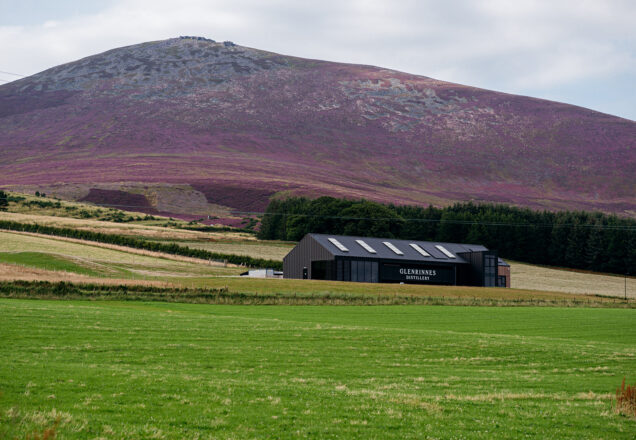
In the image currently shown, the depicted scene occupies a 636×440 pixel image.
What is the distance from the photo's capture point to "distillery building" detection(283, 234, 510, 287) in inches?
3132

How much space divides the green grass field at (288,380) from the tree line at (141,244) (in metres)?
63.4

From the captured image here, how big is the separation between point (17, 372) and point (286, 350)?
34.3 ft

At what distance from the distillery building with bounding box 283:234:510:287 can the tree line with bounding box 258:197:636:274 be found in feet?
108

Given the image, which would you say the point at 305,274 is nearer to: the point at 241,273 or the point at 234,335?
the point at 241,273

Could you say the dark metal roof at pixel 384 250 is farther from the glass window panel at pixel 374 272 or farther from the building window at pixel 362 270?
the glass window panel at pixel 374 272

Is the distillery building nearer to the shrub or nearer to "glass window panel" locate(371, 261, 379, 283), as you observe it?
"glass window panel" locate(371, 261, 379, 283)

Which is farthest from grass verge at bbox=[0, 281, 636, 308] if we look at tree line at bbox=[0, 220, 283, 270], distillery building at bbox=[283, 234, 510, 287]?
tree line at bbox=[0, 220, 283, 270]

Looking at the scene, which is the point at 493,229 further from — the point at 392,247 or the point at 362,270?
the point at 362,270

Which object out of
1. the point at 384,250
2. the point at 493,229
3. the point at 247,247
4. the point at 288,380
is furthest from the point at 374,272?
the point at 288,380

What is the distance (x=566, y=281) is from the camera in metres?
106

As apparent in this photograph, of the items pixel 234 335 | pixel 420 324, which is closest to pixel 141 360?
pixel 234 335

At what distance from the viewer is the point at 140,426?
11734 mm

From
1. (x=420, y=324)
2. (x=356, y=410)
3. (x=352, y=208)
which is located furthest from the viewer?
(x=352, y=208)

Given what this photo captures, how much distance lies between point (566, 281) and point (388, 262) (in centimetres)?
4010
